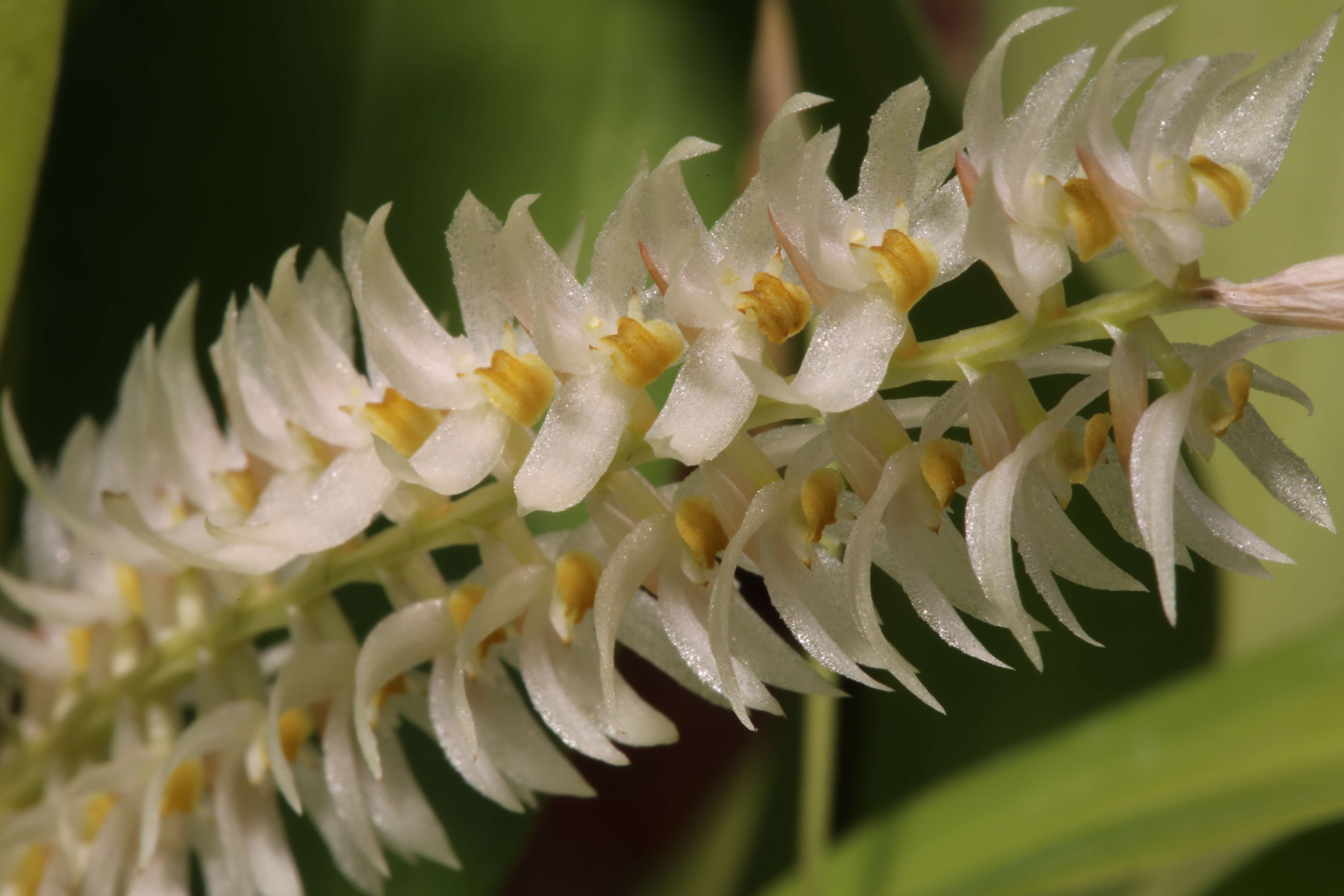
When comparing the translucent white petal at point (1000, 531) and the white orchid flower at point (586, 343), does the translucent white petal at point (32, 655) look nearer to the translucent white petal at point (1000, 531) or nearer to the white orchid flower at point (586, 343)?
the white orchid flower at point (586, 343)

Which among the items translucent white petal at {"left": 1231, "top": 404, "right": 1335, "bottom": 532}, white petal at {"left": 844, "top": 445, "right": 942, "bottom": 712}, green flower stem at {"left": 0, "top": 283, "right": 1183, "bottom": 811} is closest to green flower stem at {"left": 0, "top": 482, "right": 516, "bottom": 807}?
green flower stem at {"left": 0, "top": 283, "right": 1183, "bottom": 811}

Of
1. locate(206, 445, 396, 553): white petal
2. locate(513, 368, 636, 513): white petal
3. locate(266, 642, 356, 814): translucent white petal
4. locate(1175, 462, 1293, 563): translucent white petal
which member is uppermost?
locate(513, 368, 636, 513): white petal

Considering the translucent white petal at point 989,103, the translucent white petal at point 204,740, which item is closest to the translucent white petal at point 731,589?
the translucent white petal at point 989,103

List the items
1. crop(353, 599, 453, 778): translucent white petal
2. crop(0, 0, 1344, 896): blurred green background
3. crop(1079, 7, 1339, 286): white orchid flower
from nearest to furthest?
crop(1079, 7, 1339, 286): white orchid flower
crop(353, 599, 453, 778): translucent white petal
crop(0, 0, 1344, 896): blurred green background

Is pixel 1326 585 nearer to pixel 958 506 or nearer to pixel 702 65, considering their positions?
pixel 958 506

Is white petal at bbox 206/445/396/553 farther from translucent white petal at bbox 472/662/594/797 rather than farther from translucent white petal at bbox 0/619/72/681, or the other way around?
translucent white petal at bbox 0/619/72/681
